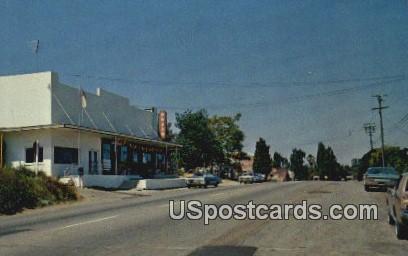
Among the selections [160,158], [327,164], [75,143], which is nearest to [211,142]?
[160,158]

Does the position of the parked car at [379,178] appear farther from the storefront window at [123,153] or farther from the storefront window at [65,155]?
the storefront window at [123,153]

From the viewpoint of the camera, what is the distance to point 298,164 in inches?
5635

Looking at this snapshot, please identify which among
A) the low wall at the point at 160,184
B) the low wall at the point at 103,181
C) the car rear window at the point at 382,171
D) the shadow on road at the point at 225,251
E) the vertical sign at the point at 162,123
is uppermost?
the vertical sign at the point at 162,123

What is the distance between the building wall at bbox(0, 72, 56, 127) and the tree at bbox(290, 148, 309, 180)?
106 m

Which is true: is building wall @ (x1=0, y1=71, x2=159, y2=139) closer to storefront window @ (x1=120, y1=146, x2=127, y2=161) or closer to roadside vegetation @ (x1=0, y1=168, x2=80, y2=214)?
storefront window @ (x1=120, y1=146, x2=127, y2=161)

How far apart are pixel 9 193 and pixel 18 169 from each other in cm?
512

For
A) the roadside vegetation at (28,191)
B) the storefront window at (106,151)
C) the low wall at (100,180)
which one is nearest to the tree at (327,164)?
the storefront window at (106,151)

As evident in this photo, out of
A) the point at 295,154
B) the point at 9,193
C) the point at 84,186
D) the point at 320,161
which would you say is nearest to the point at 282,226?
the point at 9,193

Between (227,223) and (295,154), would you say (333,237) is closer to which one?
(227,223)

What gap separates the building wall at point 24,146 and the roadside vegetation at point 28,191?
4.95 meters

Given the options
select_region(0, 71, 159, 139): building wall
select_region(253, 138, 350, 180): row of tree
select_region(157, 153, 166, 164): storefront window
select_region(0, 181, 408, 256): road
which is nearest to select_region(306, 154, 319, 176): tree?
select_region(253, 138, 350, 180): row of tree

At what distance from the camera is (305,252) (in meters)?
9.77

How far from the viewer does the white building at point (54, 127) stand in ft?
115

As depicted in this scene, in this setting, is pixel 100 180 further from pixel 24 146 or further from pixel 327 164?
pixel 327 164
